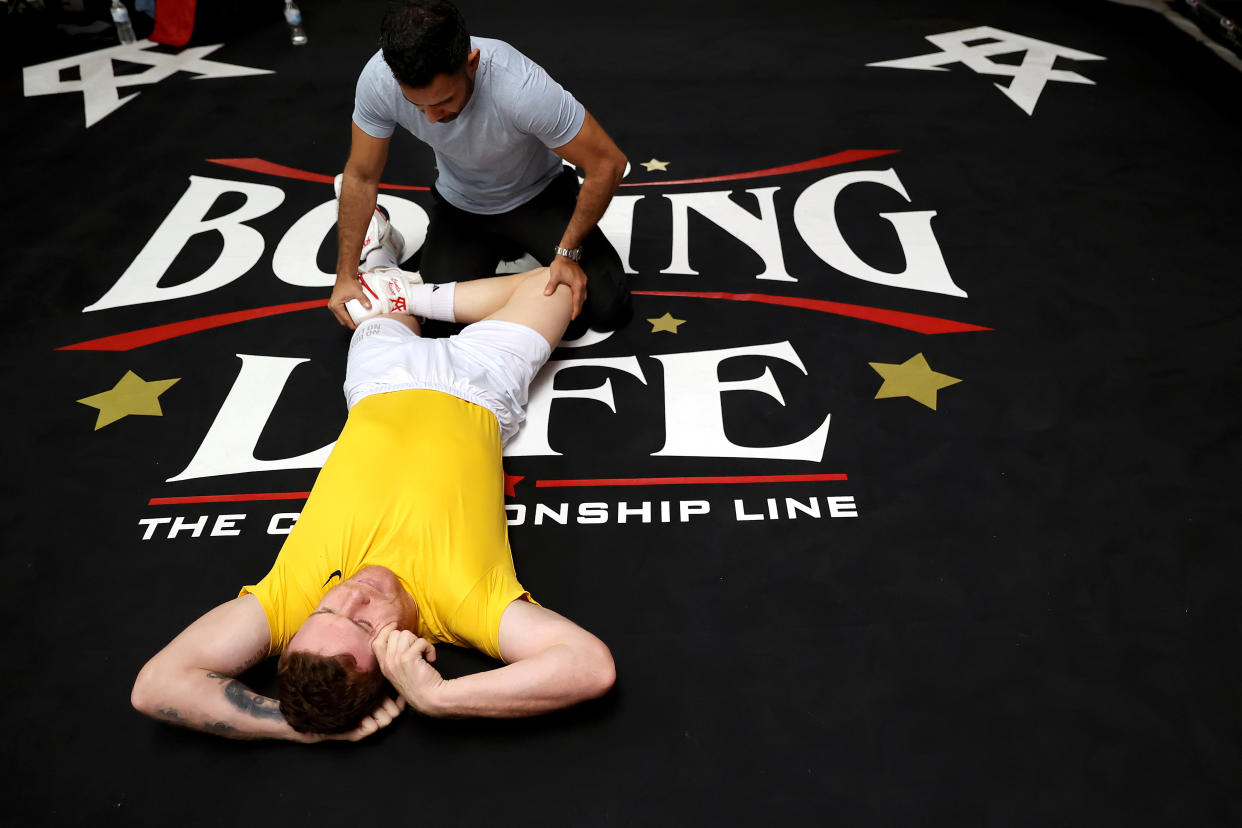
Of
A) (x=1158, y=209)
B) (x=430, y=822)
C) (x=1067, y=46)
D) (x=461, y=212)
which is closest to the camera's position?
(x=430, y=822)

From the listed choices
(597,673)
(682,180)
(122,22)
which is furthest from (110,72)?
(597,673)

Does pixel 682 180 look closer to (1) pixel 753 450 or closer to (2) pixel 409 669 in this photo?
(1) pixel 753 450

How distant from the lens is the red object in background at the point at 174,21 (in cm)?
449

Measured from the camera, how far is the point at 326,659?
1625 millimetres

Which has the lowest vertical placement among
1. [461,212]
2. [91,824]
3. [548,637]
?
[91,824]

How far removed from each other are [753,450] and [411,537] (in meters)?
0.88

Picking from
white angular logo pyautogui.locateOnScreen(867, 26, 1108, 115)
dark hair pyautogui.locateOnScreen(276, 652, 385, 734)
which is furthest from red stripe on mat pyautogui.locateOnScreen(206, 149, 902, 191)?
dark hair pyautogui.locateOnScreen(276, 652, 385, 734)

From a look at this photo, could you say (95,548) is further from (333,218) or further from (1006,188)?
(1006,188)

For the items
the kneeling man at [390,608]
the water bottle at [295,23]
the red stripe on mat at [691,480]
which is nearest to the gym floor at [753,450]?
the red stripe on mat at [691,480]

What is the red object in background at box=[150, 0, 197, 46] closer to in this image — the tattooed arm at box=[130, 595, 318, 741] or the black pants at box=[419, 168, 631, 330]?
the black pants at box=[419, 168, 631, 330]

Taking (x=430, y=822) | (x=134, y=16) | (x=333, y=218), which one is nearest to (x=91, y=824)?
(x=430, y=822)

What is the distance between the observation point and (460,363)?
7.35 ft

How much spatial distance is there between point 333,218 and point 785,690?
91.1 inches

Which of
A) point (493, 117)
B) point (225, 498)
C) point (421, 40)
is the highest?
point (421, 40)
